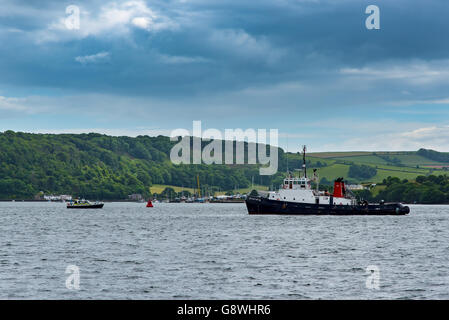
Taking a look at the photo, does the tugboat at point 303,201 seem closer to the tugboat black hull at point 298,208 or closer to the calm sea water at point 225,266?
the tugboat black hull at point 298,208

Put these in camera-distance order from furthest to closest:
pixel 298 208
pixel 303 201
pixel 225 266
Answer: pixel 303 201 < pixel 298 208 < pixel 225 266

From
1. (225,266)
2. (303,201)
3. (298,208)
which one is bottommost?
(225,266)

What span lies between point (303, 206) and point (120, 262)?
91.0m

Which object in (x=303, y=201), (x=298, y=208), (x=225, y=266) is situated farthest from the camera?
(x=303, y=201)

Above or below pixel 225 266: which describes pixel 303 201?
above

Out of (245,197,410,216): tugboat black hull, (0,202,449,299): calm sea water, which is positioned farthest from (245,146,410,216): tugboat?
(0,202,449,299): calm sea water

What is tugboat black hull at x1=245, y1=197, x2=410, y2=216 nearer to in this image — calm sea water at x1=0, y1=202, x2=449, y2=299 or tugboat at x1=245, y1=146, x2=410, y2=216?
tugboat at x1=245, y1=146, x2=410, y2=216

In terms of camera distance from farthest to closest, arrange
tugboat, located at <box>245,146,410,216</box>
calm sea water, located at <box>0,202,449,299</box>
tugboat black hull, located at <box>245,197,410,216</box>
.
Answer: tugboat black hull, located at <box>245,197,410,216</box> < tugboat, located at <box>245,146,410,216</box> < calm sea water, located at <box>0,202,449,299</box>

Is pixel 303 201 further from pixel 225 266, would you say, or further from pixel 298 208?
pixel 225 266

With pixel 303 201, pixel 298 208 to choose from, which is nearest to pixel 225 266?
pixel 298 208

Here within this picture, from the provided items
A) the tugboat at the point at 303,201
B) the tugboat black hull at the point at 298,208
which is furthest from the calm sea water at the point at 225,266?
the tugboat black hull at the point at 298,208

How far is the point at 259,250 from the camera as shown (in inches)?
2736
